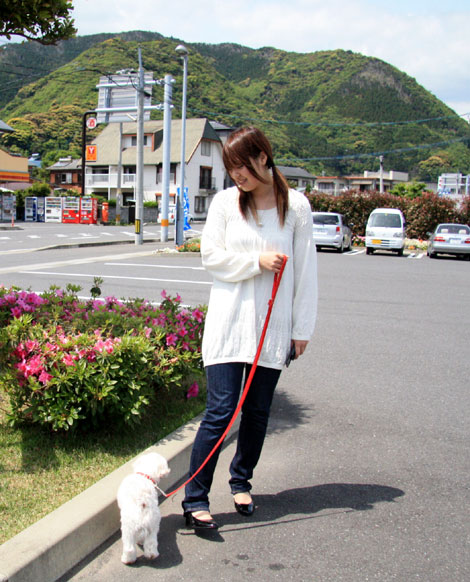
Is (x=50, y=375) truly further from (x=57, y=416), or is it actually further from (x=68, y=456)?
(x=68, y=456)

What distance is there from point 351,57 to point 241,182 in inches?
4068

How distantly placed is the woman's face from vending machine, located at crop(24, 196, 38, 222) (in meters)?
43.1

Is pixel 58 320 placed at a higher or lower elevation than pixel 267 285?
lower

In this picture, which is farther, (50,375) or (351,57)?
(351,57)

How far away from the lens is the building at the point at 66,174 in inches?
2643

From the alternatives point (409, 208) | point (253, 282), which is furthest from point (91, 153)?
point (253, 282)

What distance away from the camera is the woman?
2.77 metres

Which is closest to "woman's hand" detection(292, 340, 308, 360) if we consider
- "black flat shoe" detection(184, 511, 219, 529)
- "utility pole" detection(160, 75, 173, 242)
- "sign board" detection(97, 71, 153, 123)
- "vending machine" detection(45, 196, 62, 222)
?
"black flat shoe" detection(184, 511, 219, 529)

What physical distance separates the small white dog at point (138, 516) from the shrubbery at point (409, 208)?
94.1ft

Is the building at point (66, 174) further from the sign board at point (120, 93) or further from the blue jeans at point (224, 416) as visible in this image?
the blue jeans at point (224, 416)

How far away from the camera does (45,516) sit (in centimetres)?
266

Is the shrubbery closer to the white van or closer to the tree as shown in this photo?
the white van

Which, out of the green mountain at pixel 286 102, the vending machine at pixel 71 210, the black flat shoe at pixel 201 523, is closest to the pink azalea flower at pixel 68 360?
the black flat shoe at pixel 201 523

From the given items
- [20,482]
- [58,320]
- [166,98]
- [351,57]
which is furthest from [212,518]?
[351,57]
